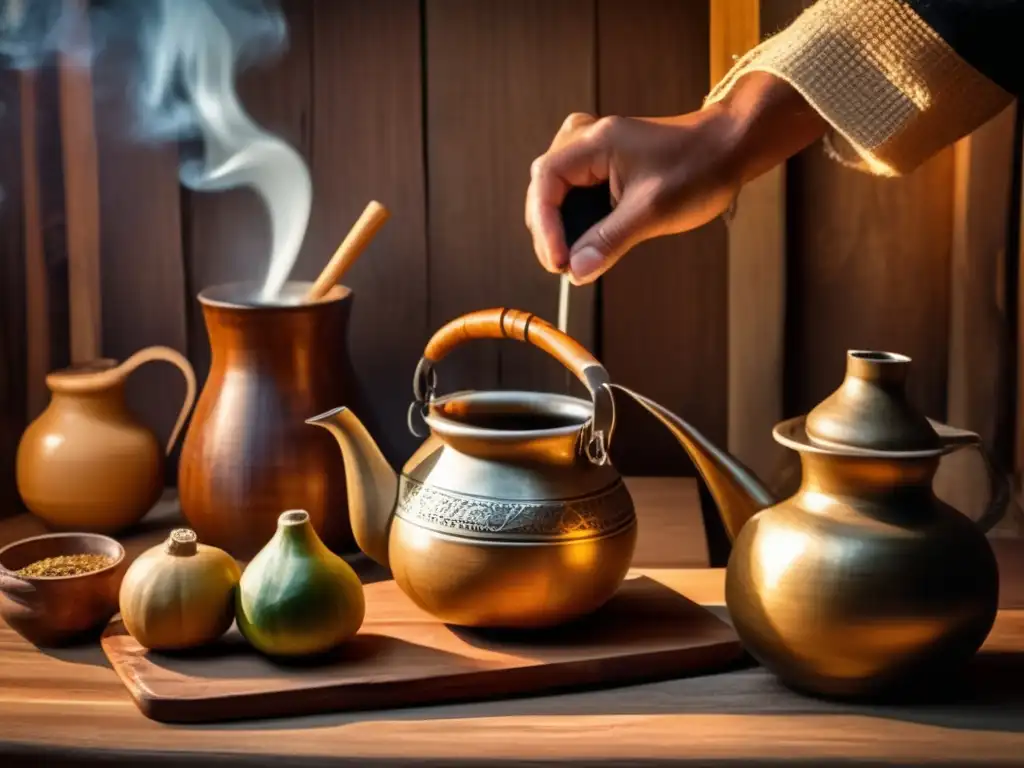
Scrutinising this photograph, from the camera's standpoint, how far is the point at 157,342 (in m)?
1.69

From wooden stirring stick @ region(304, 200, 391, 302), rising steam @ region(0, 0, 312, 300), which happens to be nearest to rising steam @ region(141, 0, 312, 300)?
rising steam @ region(0, 0, 312, 300)

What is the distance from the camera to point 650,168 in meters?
1.19

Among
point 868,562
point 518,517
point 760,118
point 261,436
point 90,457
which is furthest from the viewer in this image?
point 90,457

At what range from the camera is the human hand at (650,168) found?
1185 millimetres

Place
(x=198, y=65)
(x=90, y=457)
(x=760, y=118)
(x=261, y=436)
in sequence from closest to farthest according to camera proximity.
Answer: (x=760, y=118)
(x=261, y=436)
(x=90, y=457)
(x=198, y=65)

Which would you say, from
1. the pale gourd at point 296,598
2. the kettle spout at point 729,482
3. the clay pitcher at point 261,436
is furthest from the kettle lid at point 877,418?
the clay pitcher at point 261,436

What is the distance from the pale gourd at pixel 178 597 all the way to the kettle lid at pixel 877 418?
0.48m

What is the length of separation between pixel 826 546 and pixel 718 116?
405 millimetres

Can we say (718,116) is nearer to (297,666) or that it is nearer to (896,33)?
(896,33)

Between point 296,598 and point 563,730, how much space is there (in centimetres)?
23

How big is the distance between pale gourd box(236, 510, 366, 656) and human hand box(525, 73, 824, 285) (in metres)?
0.31

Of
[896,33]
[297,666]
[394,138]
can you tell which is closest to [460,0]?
[394,138]

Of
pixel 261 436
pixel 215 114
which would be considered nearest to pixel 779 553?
pixel 261 436

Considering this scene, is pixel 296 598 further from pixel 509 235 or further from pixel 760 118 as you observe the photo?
pixel 509 235
